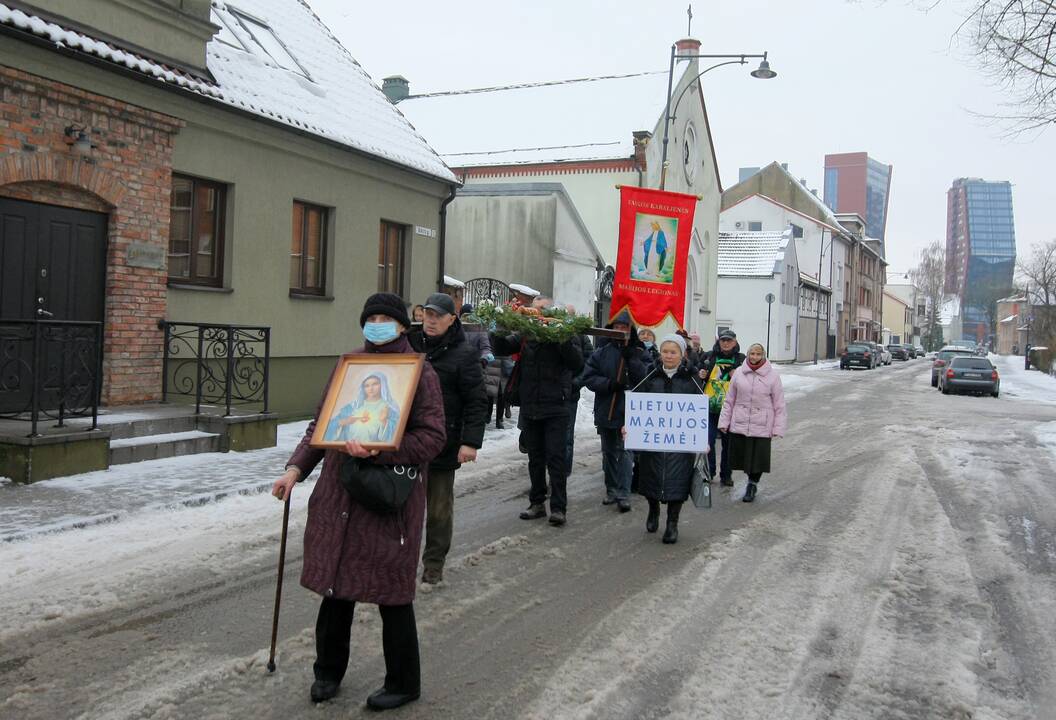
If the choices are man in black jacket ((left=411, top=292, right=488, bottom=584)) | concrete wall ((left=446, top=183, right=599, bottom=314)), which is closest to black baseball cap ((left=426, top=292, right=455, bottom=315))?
man in black jacket ((left=411, top=292, right=488, bottom=584))

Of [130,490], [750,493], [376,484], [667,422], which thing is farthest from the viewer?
[750,493]

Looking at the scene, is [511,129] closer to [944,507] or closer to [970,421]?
[970,421]

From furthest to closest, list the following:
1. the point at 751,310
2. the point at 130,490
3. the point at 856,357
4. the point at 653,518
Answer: the point at 751,310, the point at 856,357, the point at 130,490, the point at 653,518

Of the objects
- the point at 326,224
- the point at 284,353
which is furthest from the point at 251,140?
the point at 284,353

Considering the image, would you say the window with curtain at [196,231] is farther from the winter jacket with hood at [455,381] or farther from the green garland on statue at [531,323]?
the winter jacket with hood at [455,381]

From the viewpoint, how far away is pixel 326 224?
14.1 m

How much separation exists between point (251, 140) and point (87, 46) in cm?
293

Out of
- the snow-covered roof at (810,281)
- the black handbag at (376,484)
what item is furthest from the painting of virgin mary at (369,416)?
the snow-covered roof at (810,281)

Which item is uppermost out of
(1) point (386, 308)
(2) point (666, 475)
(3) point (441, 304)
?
(3) point (441, 304)

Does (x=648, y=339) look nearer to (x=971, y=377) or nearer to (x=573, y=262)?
(x=573, y=262)

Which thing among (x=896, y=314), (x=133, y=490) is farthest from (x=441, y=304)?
(x=896, y=314)

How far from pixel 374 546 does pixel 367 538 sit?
0.15 feet

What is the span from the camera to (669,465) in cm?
728

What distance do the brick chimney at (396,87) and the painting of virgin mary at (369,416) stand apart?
33283 millimetres
